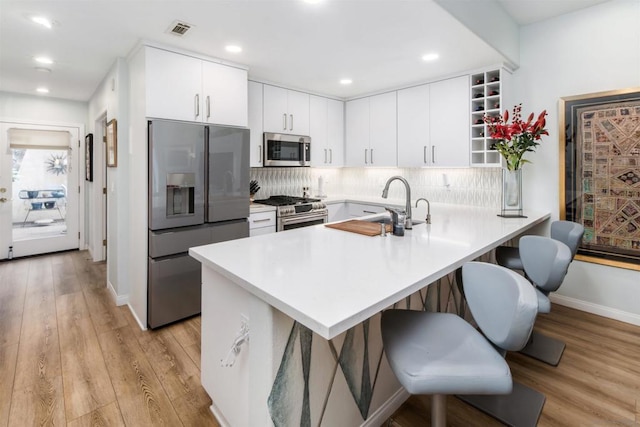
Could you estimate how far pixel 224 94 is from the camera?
3.15m

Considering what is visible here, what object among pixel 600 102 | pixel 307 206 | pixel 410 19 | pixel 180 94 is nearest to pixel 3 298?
pixel 180 94

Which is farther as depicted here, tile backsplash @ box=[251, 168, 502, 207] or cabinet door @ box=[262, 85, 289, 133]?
cabinet door @ box=[262, 85, 289, 133]

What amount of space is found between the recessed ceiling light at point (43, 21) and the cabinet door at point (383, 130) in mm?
3480

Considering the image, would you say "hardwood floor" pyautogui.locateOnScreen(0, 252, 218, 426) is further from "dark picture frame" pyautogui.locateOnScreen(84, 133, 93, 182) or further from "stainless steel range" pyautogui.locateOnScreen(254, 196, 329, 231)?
"dark picture frame" pyautogui.locateOnScreen(84, 133, 93, 182)

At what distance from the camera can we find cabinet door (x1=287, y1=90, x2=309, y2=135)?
4.18m

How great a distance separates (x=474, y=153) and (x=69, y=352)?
13.7 feet

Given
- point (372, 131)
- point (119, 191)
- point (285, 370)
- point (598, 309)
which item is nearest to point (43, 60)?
point (119, 191)

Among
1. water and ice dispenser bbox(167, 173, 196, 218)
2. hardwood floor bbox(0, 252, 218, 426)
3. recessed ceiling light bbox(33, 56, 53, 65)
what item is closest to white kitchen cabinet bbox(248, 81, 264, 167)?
water and ice dispenser bbox(167, 173, 196, 218)

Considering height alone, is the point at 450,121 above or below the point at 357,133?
below

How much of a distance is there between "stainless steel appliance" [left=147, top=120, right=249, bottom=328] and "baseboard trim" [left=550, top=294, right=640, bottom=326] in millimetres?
3390

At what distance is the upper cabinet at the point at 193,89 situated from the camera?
269cm

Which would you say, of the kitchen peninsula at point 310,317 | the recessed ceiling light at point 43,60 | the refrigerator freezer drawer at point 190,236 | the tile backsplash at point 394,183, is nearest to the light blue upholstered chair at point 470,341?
the kitchen peninsula at point 310,317

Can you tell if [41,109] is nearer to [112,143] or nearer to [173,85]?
[112,143]

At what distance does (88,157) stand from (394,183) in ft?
15.6
